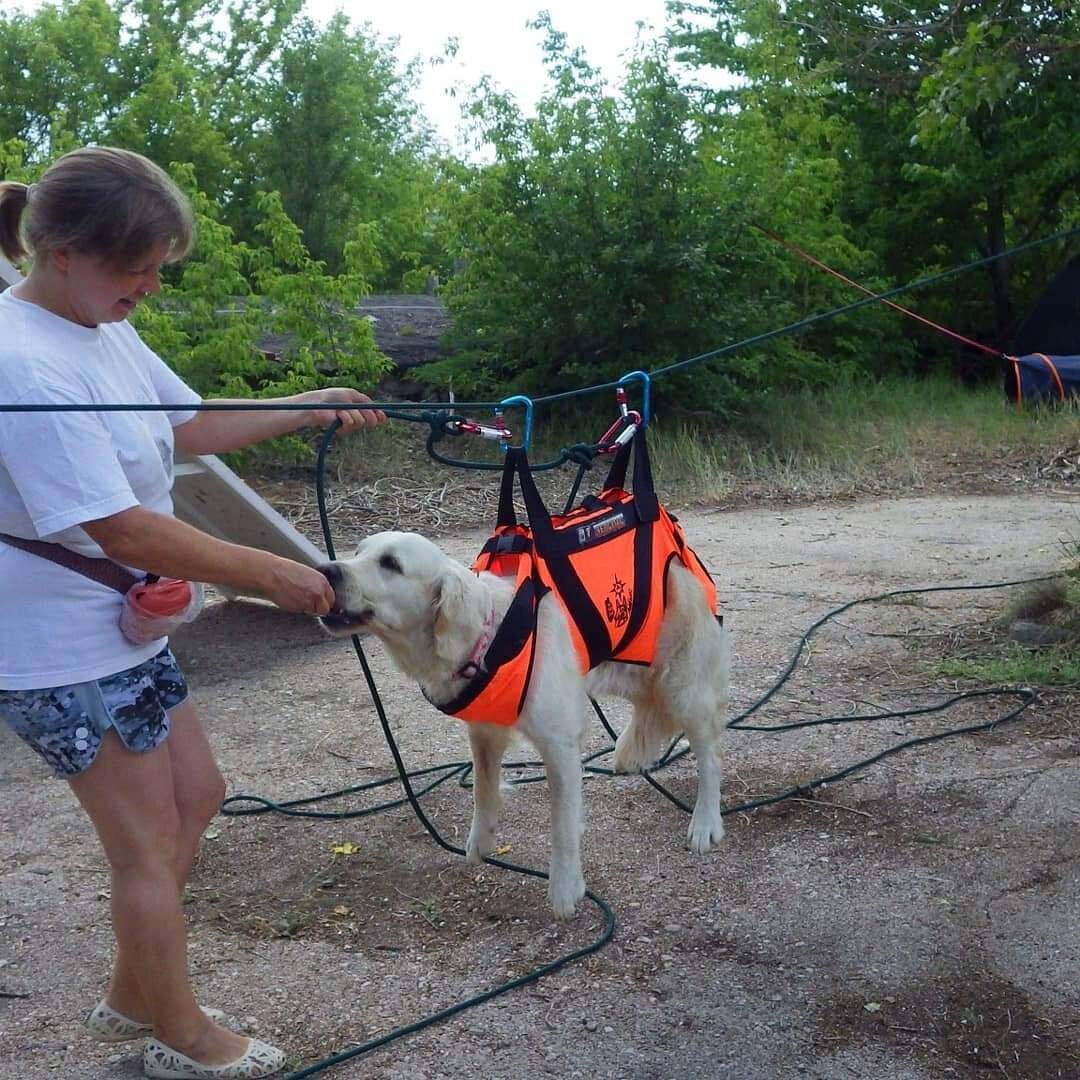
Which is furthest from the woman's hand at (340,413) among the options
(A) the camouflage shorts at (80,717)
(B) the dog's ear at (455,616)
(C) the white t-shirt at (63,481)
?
(A) the camouflage shorts at (80,717)

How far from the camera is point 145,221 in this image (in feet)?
7.32

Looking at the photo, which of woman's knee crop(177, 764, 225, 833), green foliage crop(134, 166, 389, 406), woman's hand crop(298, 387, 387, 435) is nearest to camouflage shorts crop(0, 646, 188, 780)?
woman's knee crop(177, 764, 225, 833)

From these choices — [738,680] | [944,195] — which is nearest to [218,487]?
[738,680]

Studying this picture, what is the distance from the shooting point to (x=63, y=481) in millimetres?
2145

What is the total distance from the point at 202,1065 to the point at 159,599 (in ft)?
3.35

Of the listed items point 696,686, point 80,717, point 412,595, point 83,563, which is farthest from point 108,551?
point 696,686

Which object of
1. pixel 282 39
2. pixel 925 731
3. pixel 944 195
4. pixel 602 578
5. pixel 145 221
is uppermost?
pixel 282 39

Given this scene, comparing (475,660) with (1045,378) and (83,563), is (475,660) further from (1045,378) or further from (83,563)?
(1045,378)

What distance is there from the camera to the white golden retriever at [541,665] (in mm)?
3115

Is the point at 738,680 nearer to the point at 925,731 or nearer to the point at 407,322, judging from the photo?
the point at 925,731

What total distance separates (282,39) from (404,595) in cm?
2583

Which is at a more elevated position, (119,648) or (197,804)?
(119,648)

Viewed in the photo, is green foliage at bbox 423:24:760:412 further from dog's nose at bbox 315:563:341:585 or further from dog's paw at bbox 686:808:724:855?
dog's nose at bbox 315:563:341:585

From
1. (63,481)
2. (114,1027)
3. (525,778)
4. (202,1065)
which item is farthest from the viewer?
(525,778)
